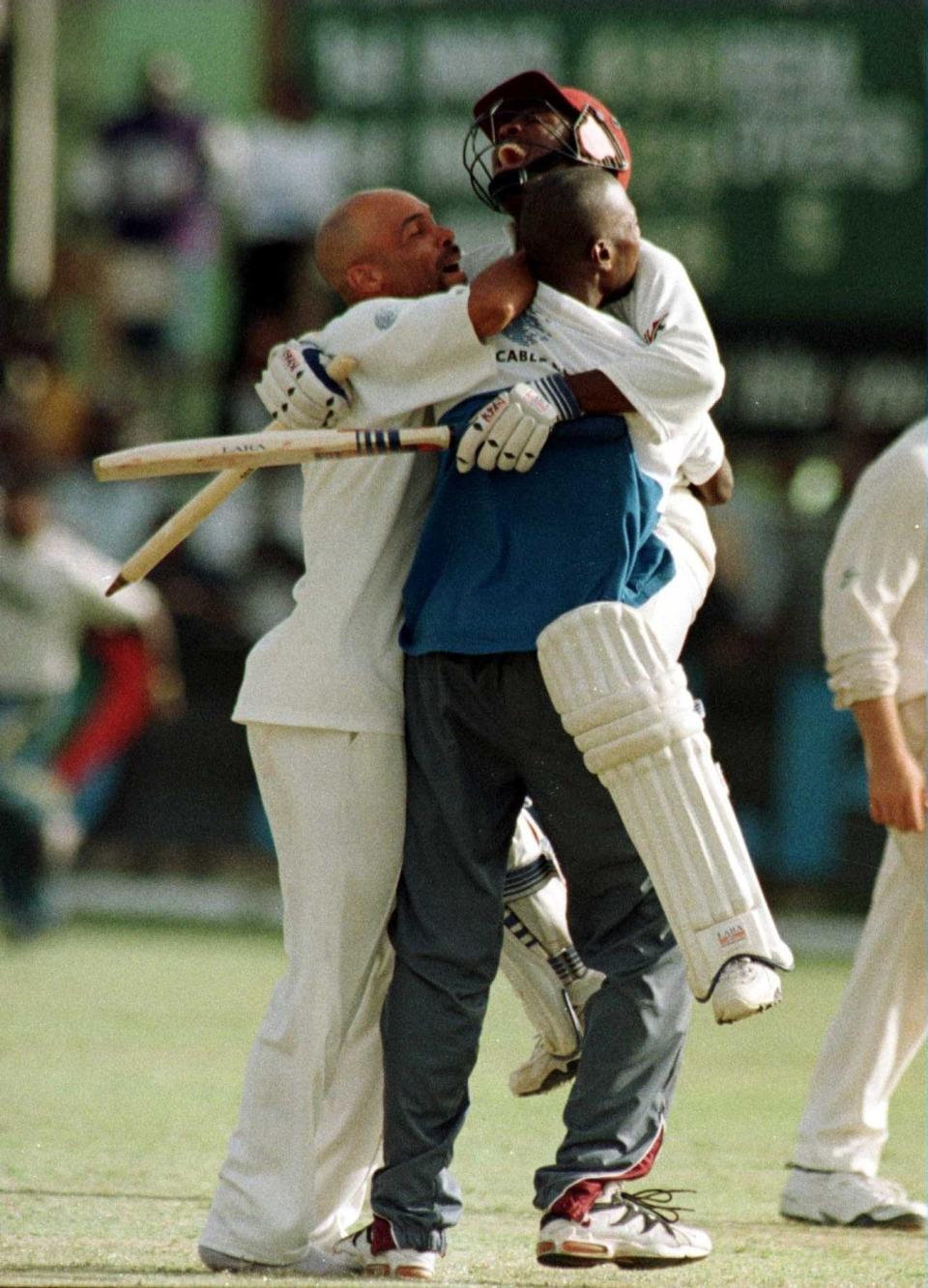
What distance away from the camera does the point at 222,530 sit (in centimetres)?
1162

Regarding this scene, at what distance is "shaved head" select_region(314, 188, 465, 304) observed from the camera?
408cm

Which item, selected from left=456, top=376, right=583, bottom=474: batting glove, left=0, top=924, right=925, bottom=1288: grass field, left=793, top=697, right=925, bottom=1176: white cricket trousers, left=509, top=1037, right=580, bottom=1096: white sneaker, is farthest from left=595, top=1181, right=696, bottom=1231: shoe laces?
left=456, top=376, right=583, bottom=474: batting glove

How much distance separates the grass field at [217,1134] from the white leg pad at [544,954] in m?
0.42

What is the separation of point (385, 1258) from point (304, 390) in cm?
140

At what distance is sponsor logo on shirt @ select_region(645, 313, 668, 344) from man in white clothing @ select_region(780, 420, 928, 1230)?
1.19 m

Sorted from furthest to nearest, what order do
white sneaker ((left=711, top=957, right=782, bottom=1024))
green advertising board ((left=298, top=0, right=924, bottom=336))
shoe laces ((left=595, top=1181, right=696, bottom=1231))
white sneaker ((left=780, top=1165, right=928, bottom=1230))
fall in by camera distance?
green advertising board ((left=298, top=0, right=924, bottom=336)) → white sneaker ((left=780, top=1165, right=928, bottom=1230)) → shoe laces ((left=595, top=1181, right=696, bottom=1231)) → white sneaker ((left=711, top=957, right=782, bottom=1024))

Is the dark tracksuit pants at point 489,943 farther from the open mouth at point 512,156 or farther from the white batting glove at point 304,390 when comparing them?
the open mouth at point 512,156

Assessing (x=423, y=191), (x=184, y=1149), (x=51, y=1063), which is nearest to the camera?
(x=184, y=1149)

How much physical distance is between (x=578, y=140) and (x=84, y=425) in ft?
27.6

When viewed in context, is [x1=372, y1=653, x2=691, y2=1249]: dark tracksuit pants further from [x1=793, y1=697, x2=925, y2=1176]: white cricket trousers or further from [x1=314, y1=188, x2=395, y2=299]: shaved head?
[x1=793, y1=697, x2=925, y2=1176]: white cricket trousers

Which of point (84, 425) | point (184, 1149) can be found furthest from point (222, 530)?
point (184, 1149)

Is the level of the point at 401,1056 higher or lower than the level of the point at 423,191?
lower

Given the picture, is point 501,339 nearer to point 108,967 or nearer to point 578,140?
point 578,140

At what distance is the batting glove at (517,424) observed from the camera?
3.72m
